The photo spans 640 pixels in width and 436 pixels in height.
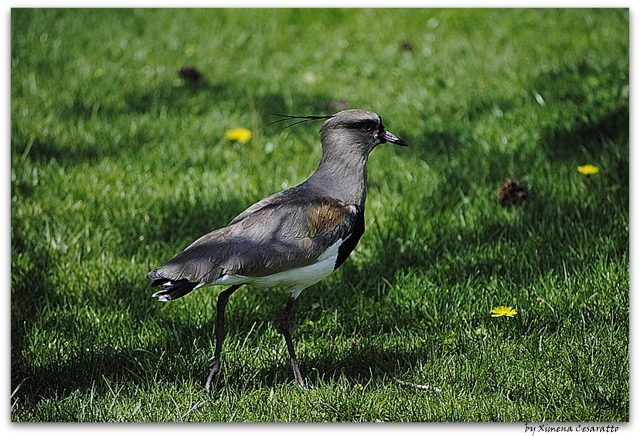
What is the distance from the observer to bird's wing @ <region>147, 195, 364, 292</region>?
3.05m

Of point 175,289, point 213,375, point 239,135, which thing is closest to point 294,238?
point 175,289

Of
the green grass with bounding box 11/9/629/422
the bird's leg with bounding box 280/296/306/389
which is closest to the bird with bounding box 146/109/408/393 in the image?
the bird's leg with bounding box 280/296/306/389

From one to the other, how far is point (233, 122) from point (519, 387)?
9.54 feet

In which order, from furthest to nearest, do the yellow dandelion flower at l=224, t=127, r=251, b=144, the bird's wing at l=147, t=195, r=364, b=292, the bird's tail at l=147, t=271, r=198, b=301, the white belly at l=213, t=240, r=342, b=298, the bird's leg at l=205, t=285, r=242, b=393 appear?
the yellow dandelion flower at l=224, t=127, r=251, b=144, the bird's leg at l=205, t=285, r=242, b=393, the white belly at l=213, t=240, r=342, b=298, the bird's wing at l=147, t=195, r=364, b=292, the bird's tail at l=147, t=271, r=198, b=301

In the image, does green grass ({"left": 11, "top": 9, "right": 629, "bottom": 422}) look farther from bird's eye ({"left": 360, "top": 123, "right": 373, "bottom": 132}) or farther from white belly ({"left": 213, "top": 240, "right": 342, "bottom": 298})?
bird's eye ({"left": 360, "top": 123, "right": 373, "bottom": 132})

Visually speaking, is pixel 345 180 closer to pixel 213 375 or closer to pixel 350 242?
pixel 350 242

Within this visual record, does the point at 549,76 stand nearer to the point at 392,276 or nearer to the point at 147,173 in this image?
the point at 392,276

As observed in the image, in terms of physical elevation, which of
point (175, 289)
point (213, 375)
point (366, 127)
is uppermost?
point (366, 127)

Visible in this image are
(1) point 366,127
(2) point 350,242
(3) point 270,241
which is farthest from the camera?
(1) point 366,127

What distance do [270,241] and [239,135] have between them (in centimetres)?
230

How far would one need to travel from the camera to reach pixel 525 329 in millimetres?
3703

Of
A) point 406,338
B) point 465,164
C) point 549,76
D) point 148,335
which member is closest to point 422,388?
point 406,338

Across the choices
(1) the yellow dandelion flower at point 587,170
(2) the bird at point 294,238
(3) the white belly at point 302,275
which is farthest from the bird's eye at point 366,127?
(1) the yellow dandelion flower at point 587,170

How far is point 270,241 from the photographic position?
3145mm
